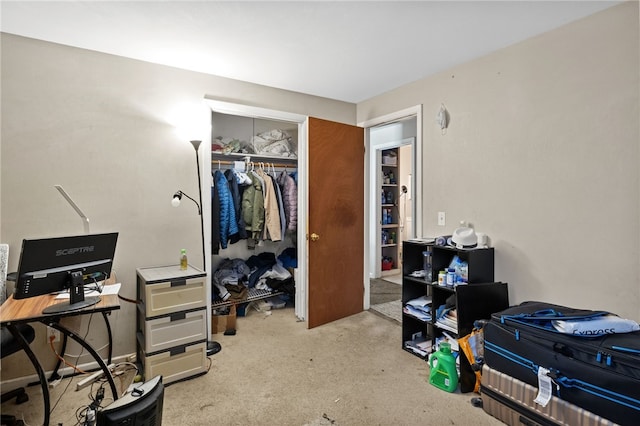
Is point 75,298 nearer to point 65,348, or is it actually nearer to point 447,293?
point 65,348

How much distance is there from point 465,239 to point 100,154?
110 inches

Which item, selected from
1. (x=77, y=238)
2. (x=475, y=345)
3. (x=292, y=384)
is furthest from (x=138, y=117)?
(x=475, y=345)

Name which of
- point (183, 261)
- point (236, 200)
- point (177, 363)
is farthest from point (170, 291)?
point (236, 200)

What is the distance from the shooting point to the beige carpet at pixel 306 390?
1.88m

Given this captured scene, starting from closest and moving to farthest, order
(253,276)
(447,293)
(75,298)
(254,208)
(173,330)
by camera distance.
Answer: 1. (75,298)
2. (173,330)
3. (447,293)
4. (254,208)
5. (253,276)

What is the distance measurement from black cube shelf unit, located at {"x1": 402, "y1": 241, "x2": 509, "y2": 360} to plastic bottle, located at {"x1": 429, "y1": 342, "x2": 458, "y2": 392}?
0.48 feet

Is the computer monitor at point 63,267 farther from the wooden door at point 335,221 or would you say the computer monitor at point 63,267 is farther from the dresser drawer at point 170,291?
the wooden door at point 335,221

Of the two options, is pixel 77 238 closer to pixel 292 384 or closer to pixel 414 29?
pixel 292 384

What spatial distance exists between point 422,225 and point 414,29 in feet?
5.32

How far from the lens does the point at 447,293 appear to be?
2602 millimetres

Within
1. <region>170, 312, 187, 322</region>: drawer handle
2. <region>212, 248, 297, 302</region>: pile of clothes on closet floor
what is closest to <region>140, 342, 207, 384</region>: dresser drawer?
<region>170, 312, 187, 322</region>: drawer handle

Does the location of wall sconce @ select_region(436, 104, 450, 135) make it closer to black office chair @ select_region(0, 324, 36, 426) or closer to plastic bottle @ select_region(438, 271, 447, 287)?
plastic bottle @ select_region(438, 271, 447, 287)

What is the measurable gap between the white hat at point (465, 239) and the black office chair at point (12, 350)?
9.00ft

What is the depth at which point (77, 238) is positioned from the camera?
176cm
